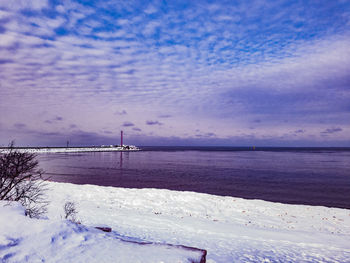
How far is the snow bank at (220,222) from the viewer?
8727mm

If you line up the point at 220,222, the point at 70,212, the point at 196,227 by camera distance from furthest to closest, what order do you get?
the point at 220,222, the point at 196,227, the point at 70,212

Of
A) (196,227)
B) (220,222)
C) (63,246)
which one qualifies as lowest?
(220,222)

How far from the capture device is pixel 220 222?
12.8 metres

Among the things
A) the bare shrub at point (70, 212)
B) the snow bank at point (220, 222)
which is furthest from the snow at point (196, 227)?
the bare shrub at point (70, 212)

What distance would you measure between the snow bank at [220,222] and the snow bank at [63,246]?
96.9 inches

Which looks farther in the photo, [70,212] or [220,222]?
[220,222]

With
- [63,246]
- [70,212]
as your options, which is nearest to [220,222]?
[70,212]

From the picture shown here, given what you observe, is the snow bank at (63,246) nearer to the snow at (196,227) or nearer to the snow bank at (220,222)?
the snow at (196,227)

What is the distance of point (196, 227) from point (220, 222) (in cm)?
210

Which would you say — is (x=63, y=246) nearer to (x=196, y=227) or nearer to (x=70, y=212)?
(x=70, y=212)

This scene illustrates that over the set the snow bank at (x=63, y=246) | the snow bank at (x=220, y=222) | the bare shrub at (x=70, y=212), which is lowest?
the snow bank at (x=220, y=222)

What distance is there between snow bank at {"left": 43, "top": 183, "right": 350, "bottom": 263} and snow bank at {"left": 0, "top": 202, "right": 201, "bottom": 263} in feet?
8.07

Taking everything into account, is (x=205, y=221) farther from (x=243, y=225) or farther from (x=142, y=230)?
(x=142, y=230)

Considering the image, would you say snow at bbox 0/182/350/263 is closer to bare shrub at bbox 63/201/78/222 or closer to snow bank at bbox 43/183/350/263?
snow bank at bbox 43/183/350/263
